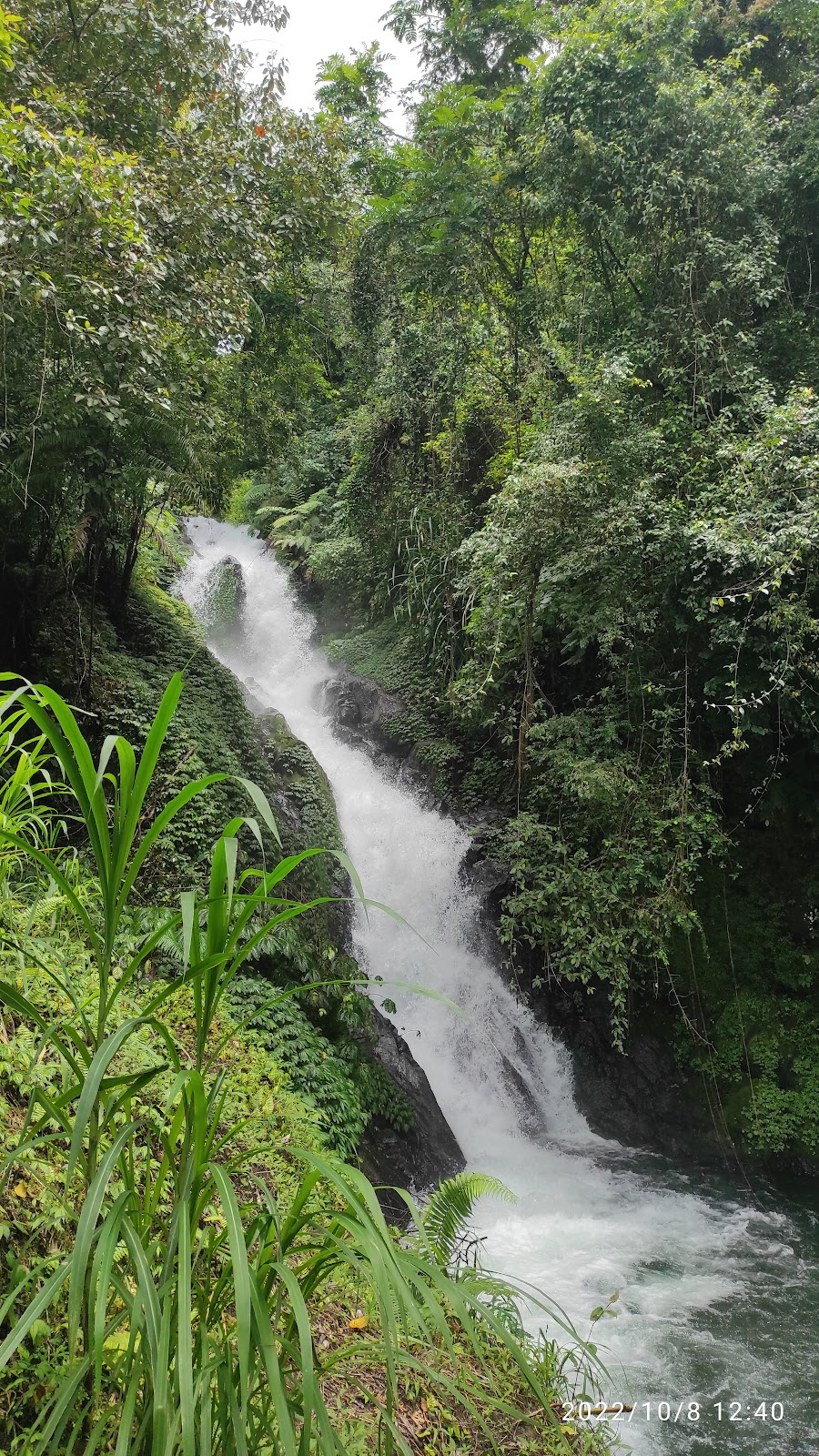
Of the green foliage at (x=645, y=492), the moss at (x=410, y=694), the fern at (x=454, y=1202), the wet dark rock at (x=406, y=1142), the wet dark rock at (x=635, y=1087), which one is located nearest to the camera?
the fern at (x=454, y=1202)

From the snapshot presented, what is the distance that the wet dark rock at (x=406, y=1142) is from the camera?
5.12 meters

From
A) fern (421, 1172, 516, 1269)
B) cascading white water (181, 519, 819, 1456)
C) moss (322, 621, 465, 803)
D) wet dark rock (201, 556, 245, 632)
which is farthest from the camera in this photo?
wet dark rock (201, 556, 245, 632)

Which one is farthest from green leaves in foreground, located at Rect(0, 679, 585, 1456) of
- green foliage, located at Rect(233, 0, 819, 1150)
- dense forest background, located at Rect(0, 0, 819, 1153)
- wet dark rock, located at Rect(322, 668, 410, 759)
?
wet dark rock, located at Rect(322, 668, 410, 759)

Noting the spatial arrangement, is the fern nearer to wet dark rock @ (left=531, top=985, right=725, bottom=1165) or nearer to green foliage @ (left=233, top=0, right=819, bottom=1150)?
green foliage @ (left=233, top=0, right=819, bottom=1150)

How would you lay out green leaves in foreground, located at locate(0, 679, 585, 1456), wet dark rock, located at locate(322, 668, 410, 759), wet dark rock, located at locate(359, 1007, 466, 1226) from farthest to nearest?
wet dark rock, located at locate(322, 668, 410, 759) → wet dark rock, located at locate(359, 1007, 466, 1226) → green leaves in foreground, located at locate(0, 679, 585, 1456)

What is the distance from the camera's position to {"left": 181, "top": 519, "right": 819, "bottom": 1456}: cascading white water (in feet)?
13.8

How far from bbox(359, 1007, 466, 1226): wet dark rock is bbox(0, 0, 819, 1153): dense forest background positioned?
136 cm

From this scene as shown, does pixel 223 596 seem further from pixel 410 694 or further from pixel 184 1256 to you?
pixel 184 1256

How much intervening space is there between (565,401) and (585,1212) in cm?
722

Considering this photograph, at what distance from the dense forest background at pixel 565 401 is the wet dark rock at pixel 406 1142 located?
1358 mm

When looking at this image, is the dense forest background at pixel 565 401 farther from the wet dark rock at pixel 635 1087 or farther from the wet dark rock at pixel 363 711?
the wet dark rock at pixel 363 711

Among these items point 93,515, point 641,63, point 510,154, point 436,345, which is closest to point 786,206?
point 641,63

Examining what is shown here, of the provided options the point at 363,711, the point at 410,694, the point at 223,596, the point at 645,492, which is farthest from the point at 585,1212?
the point at 223,596

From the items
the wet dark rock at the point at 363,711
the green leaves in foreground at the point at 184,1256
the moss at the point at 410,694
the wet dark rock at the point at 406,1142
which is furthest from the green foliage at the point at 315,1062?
the wet dark rock at the point at 363,711
